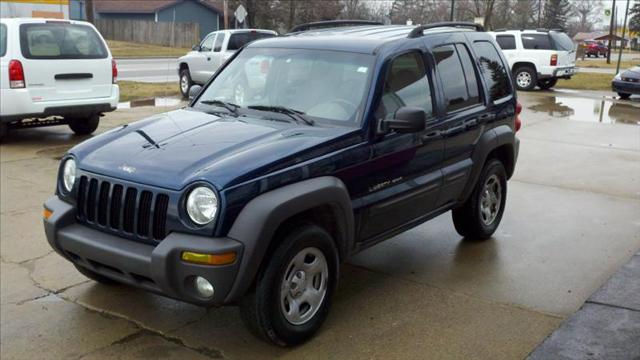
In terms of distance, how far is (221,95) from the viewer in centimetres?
523

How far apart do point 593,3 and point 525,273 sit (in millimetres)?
110568

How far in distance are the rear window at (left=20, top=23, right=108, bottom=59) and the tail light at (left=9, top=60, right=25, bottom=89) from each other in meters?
0.20

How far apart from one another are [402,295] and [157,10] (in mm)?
59238

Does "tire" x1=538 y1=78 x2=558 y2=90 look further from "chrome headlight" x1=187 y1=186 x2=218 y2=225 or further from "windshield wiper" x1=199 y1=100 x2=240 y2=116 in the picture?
"chrome headlight" x1=187 y1=186 x2=218 y2=225

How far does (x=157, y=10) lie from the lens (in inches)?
2367

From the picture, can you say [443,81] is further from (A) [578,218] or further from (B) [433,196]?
(A) [578,218]

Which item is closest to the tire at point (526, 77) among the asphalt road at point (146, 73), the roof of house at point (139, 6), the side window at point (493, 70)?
the asphalt road at point (146, 73)

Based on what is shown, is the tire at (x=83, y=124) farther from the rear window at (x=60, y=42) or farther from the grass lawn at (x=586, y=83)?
the grass lawn at (x=586, y=83)

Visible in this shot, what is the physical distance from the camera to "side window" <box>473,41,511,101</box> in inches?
233

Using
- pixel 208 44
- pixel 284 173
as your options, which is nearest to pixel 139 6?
pixel 208 44

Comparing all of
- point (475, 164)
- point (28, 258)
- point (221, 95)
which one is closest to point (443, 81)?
point (475, 164)

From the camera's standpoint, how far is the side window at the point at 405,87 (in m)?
4.68

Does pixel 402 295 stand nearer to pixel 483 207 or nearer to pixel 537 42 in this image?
pixel 483 207

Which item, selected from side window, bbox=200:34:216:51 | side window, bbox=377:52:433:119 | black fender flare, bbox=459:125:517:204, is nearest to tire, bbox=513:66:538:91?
side window, bbox=200:34:216:51
